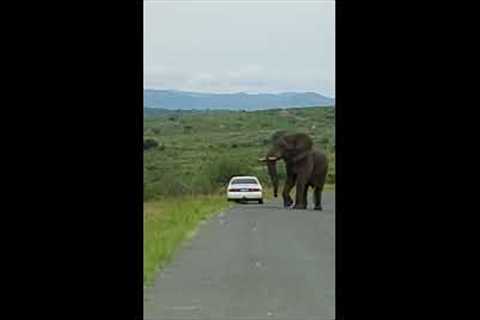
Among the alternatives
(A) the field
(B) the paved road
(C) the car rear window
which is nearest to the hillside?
(A) the field

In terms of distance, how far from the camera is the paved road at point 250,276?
5.36m

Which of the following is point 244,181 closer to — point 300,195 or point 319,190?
point 300,195

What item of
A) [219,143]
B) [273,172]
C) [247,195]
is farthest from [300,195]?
[219,143]

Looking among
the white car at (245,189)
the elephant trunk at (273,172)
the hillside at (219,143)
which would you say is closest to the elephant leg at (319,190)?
the hillside at (219,143)

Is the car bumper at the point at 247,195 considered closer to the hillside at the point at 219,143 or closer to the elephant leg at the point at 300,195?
the hillside at the point at 219,143

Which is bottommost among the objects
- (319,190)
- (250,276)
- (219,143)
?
(250,276)

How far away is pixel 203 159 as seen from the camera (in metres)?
16.6

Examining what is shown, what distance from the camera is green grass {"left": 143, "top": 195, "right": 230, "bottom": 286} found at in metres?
7.89

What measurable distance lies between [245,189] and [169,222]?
17.0 feet
